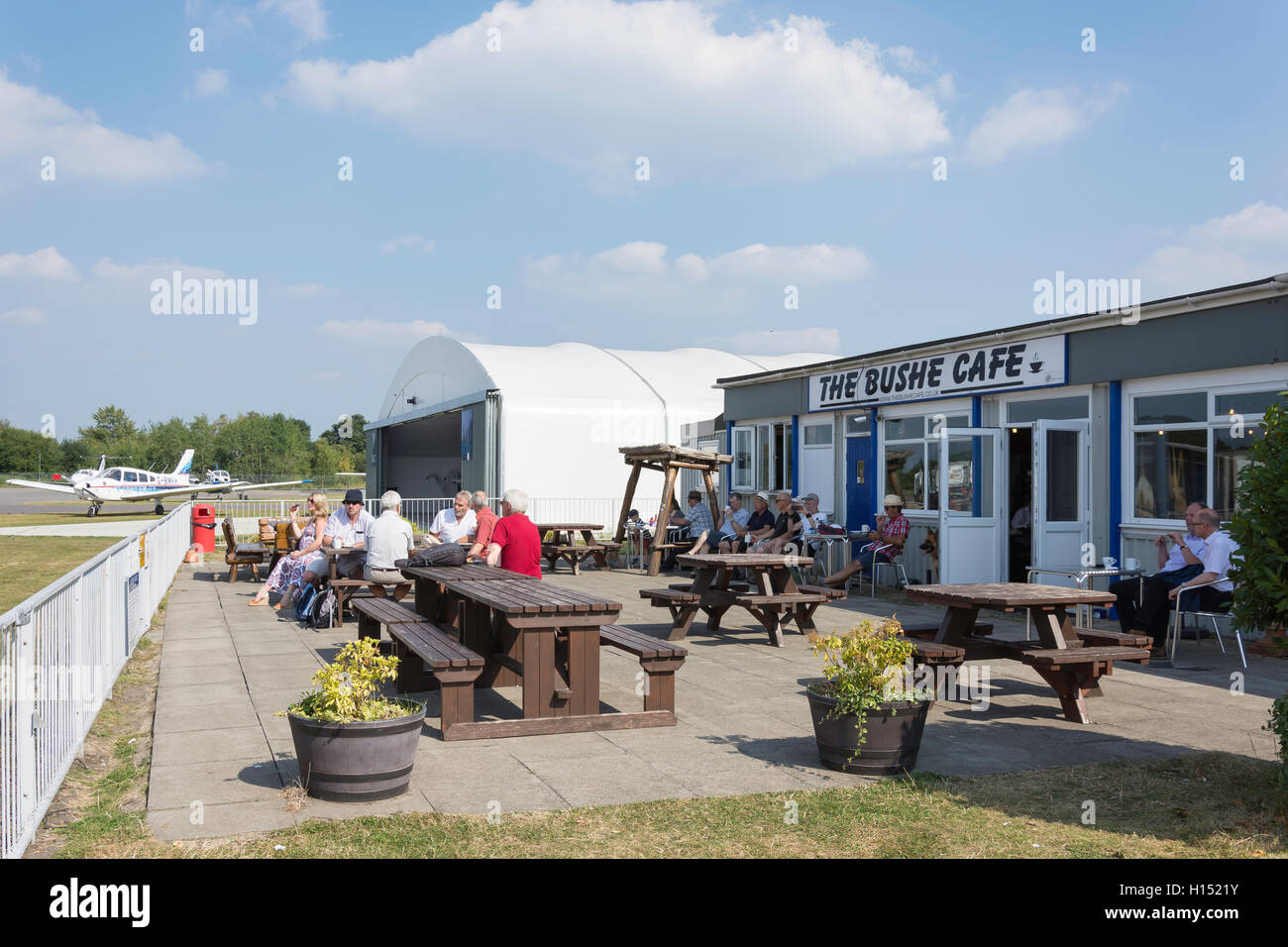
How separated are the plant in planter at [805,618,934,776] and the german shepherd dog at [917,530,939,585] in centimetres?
926

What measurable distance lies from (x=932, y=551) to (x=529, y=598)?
925 cm

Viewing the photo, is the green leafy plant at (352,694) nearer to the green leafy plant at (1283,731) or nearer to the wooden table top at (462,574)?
the wooden table top at (462,574)

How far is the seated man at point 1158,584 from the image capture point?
907 centimetres

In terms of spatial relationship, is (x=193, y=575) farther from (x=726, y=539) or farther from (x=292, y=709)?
(x=292, y=709)

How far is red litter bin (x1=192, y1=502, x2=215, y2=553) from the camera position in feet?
65.8

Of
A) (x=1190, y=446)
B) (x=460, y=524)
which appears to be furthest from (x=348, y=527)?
(x=1190, y=446)

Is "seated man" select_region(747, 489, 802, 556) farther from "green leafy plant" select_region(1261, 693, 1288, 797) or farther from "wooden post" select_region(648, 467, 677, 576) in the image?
"green leafy plant" select_region(1261, 693, 1288, 797)

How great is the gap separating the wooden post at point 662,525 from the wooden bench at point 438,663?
9321 mm

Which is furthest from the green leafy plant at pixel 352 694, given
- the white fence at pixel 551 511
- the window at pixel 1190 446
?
the white fence at pixel 551 511

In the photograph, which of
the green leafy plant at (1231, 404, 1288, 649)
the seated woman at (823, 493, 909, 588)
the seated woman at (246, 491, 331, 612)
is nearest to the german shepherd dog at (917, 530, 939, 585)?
the seated woman at (823, 493, 909, 588)

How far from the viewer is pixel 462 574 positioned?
7719mm

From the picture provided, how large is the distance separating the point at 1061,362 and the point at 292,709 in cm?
1044

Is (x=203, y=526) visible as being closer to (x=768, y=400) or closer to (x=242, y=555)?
(x=242, y=555)
